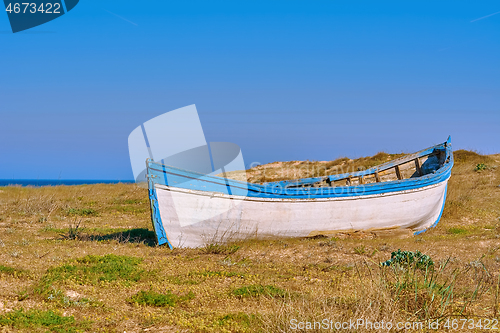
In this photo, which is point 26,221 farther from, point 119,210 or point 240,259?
point 240,259

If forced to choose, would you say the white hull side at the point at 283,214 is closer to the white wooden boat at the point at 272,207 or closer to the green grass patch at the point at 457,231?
the white wooden boat at the point at 272,207

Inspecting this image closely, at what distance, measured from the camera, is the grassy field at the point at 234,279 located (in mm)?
5137

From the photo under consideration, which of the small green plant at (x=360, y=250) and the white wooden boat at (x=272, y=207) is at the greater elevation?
the white wooden boat at (x=272, y=207)

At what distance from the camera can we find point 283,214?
1068cm

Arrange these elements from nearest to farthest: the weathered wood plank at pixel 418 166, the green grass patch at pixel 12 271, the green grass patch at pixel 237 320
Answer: the green grass patch at pixel 237 320, the green grass patch at pixel 12 271, the weathered wood plank at pixel 418 166

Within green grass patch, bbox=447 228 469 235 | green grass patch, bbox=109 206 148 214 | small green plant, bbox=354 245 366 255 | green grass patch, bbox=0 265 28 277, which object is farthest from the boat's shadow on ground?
green grass patch, bbox=447 228 469 235

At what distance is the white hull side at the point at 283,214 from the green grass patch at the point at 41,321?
13.6ft

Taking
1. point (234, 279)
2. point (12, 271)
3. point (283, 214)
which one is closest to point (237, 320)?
point (234, 279)

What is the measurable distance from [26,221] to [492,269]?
14.3 m

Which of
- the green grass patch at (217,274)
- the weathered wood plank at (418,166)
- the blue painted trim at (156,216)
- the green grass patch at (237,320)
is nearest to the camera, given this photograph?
the green grass patch at (237,320)

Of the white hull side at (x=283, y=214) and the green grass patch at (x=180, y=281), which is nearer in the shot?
the green grass patch at (x=180, y=281)

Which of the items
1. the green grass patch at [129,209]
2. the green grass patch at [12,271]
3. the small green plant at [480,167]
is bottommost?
the small green plant at [480,167]

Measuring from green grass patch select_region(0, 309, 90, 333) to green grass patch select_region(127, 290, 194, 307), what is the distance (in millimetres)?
1030

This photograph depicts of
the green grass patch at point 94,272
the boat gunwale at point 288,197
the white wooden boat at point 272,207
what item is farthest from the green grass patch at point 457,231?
the green grass patch at point 94,272
